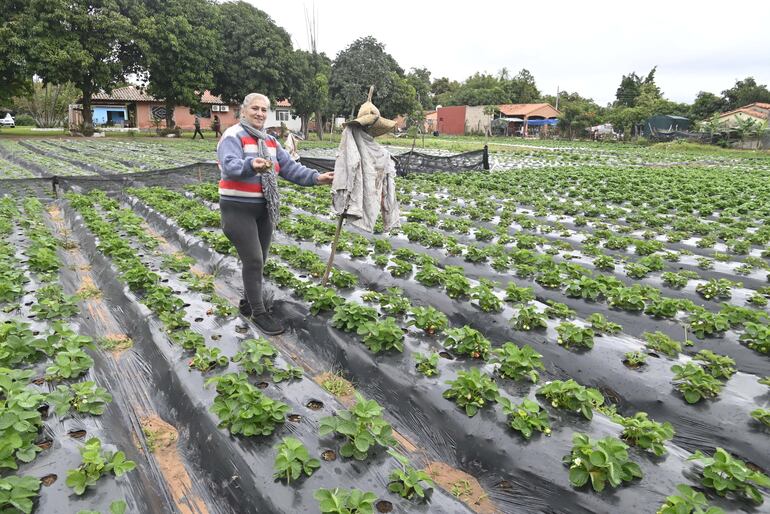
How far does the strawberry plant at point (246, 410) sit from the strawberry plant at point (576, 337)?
2.33 meters

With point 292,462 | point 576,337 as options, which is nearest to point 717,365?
point 576,337

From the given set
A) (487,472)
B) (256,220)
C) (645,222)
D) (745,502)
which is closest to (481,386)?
(487,472)

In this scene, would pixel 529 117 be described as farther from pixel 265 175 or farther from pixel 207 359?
pixel 207 359

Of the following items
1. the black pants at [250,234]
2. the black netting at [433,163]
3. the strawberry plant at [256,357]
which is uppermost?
the black netting at [433,163]

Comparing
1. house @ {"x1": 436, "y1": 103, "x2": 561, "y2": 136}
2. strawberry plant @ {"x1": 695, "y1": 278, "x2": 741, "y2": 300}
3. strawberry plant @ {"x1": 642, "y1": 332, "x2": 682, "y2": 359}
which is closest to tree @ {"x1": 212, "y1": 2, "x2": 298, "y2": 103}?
strawberry plant @ {"x1": 695, "y1": 278, "x2": 741, "y2": 300}

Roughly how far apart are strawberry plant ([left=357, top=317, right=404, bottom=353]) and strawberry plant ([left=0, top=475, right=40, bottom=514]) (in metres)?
2.17

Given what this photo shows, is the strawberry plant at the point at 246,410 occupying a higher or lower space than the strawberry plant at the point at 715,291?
lower

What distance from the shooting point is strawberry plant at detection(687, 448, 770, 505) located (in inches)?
89.3

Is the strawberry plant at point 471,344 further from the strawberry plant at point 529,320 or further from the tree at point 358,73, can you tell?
the tree at point 358,73

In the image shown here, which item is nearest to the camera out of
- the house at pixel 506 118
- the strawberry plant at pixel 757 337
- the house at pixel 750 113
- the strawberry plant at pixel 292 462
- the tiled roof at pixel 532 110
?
the strawberry plant at pixel 292 462

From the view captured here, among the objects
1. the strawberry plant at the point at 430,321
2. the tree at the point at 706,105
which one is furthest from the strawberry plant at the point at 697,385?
the tree at the point at 706,105

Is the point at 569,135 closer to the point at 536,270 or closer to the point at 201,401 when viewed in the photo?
the point at 536,270

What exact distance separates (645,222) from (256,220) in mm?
8128

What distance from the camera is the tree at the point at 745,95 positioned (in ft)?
160
